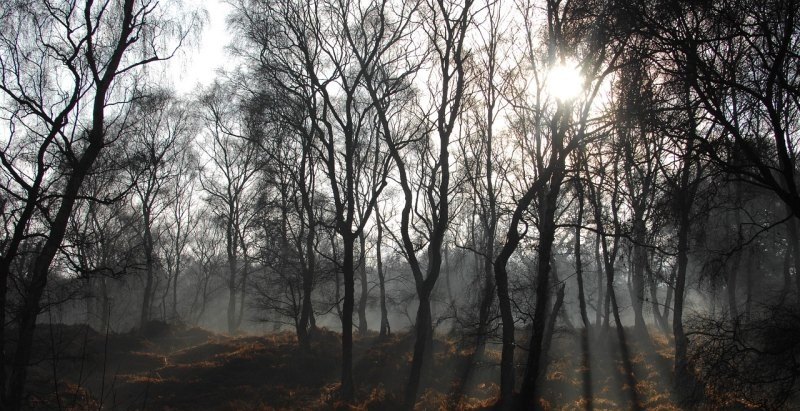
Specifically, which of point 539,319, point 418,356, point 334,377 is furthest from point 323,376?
point 539,319

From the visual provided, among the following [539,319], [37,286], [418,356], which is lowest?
[418,356]

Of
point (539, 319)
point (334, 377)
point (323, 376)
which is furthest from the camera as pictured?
point (323, 376)

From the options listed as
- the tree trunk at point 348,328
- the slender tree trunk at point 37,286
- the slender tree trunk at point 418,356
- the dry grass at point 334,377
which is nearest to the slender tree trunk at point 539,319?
the dry grass at point 334,377

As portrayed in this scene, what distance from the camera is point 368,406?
1312 cm

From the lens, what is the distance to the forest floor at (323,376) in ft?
45.9

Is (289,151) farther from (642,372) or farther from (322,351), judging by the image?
(642,372)

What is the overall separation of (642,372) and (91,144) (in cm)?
1614

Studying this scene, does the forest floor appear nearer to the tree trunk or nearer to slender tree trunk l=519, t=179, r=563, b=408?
the tree trunk

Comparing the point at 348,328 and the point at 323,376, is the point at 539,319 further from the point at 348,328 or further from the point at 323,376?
the point at 323,376

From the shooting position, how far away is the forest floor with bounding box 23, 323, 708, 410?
551 inches

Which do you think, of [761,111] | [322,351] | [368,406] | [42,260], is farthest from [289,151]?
[761,111]

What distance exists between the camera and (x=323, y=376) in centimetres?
1809

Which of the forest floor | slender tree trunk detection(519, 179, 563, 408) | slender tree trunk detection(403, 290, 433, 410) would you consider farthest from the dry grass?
slender tree trunk detection(519, 179, 563, 408)

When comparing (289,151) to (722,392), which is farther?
(289,151)
